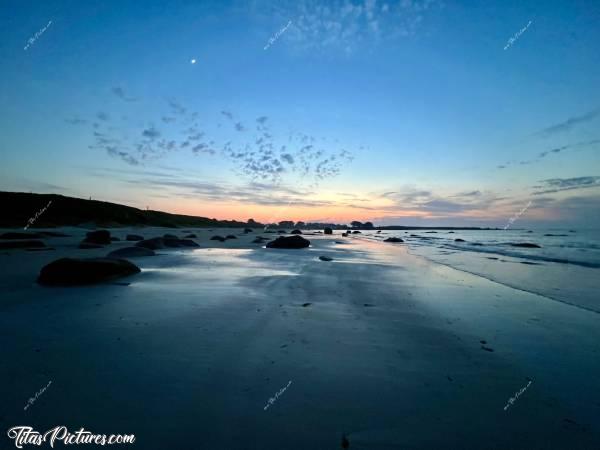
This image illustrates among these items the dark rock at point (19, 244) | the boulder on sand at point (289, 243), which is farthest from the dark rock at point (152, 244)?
the boulder on sand at point (289, 243)

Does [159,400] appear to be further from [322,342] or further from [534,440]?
[534,440]

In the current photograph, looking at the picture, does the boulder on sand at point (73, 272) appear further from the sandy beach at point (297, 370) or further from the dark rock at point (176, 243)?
the dark rock at point (176, 243)

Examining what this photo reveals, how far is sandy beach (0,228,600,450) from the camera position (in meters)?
2.29

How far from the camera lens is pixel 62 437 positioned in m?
2.14

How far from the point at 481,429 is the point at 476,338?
2.49 m

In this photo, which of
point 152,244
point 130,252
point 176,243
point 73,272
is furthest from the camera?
point 176,243

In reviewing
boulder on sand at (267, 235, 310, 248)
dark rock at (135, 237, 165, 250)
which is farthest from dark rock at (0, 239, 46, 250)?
boulder on sand at (267, 235, 310, 248)

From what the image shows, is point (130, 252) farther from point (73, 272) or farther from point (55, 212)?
point (55, 212)

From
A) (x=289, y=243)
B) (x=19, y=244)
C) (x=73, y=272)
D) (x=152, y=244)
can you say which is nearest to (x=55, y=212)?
(x=19, y=244)

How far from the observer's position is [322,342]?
413 centimetres

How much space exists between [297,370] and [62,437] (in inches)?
76.8

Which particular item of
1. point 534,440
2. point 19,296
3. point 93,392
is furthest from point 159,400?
point 19,296

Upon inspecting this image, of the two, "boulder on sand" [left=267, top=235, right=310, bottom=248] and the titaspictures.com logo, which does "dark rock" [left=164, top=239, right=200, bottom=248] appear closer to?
"boulder on sand" [left=267, top=235, right=310, bottom=248]

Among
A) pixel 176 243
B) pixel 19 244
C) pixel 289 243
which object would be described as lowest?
pixel 19 244
